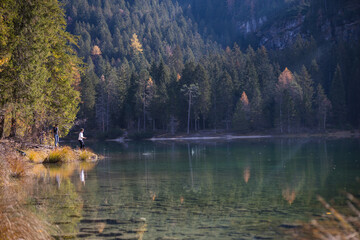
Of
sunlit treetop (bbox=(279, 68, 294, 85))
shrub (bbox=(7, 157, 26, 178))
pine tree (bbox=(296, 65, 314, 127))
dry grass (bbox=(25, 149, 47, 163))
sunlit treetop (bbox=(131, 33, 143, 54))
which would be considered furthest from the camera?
sunlit treetop (bbox=(131, 33, 143, 54))

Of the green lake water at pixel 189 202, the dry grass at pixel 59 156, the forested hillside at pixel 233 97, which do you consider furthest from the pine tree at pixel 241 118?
the green lake water at pixel 189 202

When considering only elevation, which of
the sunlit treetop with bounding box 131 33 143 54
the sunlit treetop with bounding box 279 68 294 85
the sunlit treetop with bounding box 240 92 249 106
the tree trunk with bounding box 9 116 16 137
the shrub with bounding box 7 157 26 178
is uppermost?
the sunlit treetop with bounding box 131 33 143 54

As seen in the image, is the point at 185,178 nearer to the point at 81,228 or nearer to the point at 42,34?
the point at 81,228

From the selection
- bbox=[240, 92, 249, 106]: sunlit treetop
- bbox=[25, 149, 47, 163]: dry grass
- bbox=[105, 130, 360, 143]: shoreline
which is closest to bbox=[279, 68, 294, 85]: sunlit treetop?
bbox=[240, 92, 249, 106]: sunlit treetop

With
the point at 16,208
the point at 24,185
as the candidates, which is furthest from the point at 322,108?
the point at 16,208

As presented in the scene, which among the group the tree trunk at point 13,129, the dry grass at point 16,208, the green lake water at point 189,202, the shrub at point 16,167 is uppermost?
the tree trunk at point 13,129

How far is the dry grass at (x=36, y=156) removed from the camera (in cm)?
2720

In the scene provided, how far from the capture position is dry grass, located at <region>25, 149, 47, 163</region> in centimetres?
2720

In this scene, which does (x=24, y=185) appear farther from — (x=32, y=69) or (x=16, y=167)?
(x=32, y=69)

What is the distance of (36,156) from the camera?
2761 cm

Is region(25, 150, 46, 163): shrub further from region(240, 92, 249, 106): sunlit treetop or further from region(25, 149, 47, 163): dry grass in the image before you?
region(240, 92, 249, 106): sunlit treetop

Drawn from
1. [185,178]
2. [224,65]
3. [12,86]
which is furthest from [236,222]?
[224,65]

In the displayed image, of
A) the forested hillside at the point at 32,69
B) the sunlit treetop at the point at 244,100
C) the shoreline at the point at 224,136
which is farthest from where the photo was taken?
the sunlit treetop at the point at 244,100

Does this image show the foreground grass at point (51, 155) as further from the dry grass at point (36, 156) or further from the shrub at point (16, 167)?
the shrub at point (16, 167)
